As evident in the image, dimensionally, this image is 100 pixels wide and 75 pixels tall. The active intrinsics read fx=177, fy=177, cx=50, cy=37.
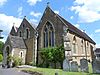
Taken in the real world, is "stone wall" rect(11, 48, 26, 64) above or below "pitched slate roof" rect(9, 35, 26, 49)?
below

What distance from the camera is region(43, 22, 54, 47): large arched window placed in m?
35.3

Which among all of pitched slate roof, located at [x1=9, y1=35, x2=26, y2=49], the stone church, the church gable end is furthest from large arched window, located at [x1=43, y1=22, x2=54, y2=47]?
pitched slate roof, located at [x1=9, y1=35, x2=26, y2=49]

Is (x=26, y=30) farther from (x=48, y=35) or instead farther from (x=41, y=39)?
(x=48, y=35)

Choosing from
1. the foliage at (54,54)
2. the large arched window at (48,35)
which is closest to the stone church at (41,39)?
the large arched window at (48,35)

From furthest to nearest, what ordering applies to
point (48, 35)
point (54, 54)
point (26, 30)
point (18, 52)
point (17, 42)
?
point (26, 30), point (17, 42), point (18, 52), point (48, 35), point (54, 54)

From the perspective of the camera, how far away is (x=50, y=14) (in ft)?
117

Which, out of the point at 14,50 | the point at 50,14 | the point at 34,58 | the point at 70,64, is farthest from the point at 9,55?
the point at 70,64

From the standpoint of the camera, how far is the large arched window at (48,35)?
3526 centimetres

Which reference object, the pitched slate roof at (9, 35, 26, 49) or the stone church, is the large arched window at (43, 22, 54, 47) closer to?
the stone church

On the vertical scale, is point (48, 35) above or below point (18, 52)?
above

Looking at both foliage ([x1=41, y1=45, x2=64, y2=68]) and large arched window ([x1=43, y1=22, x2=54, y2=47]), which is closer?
foliage ([x1=41, y1=45, x2=64, y2=68])

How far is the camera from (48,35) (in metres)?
35.9

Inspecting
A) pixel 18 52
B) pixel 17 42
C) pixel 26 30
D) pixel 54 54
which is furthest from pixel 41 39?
pixel 54 54

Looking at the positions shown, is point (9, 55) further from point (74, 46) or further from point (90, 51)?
point (90, 51)
